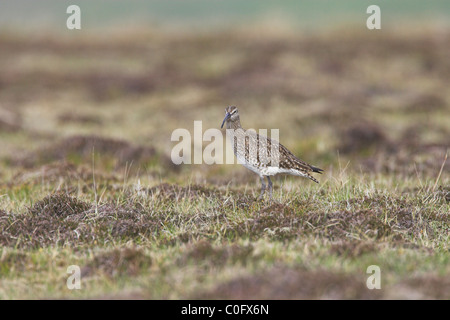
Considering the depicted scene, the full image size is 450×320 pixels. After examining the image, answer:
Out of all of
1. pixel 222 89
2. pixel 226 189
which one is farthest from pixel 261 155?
pixel 222 89

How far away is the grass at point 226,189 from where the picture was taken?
6.04 metres

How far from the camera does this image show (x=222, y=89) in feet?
91.5

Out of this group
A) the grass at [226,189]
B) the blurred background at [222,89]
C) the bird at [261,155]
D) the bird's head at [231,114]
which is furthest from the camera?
the blurred background at [222,89]

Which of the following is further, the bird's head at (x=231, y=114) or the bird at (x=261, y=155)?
the bird's head at (x=231, y=114)

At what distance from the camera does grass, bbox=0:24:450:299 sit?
604 centimetres

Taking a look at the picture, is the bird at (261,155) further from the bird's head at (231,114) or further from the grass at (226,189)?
the grass at (226,189)

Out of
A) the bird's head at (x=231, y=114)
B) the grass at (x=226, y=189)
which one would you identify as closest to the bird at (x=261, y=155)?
the bird's head at (x=231, y=114)

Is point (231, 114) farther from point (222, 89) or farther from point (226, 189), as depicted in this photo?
point (222, 89)

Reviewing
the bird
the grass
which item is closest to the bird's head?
the bird

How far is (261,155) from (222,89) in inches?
764

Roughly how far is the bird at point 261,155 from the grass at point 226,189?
360 mm

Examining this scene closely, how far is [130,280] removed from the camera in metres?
6.13

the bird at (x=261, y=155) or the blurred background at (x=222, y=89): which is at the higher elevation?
the blurred background at (x=222, y=89)

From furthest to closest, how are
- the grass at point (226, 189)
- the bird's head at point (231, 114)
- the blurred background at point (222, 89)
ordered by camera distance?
the blurred background at point (222, 89) < the bird's head at point (231, 114) < the grass at point (226, 189)
